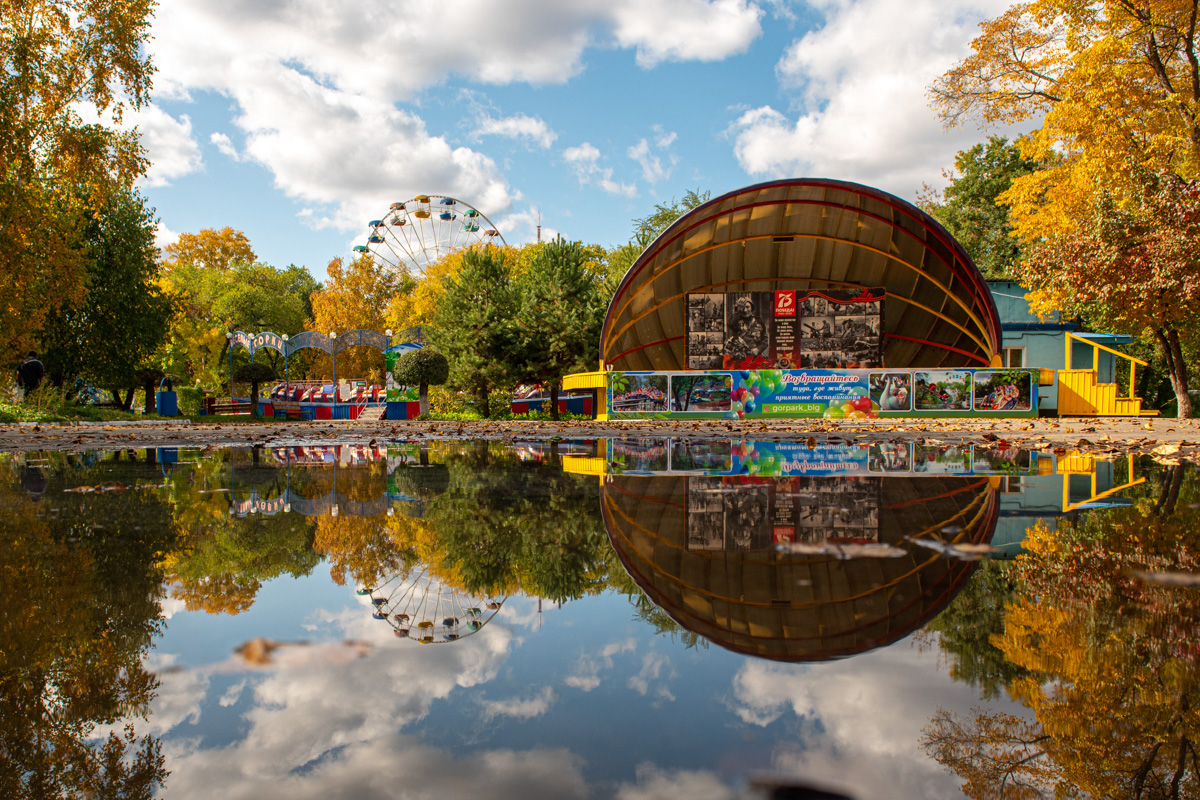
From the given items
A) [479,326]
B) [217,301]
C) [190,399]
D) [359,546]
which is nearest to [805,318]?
[479,326]

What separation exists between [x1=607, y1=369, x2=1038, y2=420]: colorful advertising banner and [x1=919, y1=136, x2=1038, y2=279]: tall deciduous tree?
1383 centimetres

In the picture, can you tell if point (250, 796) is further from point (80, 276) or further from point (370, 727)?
point (80, 276)

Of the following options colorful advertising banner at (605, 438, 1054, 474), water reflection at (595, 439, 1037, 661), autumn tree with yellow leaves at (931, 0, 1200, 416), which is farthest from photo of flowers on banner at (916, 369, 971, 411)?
water reflection at (595, 439, 1037, 661)

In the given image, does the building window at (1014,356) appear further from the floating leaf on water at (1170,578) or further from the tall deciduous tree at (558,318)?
the floating leaf on water at (1170,578)

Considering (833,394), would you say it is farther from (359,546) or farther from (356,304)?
(356,304)

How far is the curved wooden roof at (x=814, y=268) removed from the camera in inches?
985

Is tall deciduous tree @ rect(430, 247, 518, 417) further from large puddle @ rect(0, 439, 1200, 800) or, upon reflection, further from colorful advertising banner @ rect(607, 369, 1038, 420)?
large puddle @ rect(0, 439, 1200, 800)

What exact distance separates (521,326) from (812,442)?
1729cm

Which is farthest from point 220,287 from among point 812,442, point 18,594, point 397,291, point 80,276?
point 18,594

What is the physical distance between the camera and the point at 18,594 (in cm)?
234

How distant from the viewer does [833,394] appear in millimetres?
21094

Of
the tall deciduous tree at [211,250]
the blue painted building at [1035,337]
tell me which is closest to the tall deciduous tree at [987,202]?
the blue painted building at [1035,337]

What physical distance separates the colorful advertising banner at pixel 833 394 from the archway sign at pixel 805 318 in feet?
0.13

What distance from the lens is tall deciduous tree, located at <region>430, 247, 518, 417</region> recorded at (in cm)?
2573
